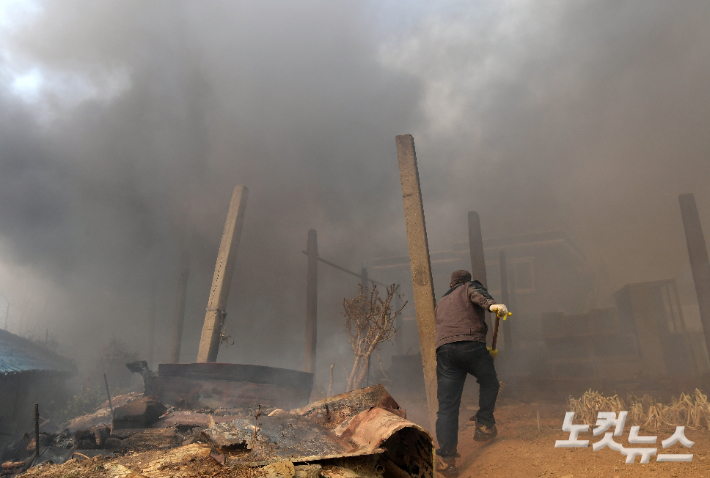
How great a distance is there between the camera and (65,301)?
63.7 feet

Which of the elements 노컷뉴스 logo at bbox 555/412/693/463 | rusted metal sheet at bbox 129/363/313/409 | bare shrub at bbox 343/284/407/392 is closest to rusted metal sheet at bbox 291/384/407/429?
노컷뉴스 logo at bbox 555/412/693/463

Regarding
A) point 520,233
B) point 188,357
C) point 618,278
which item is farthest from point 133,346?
point 618,278

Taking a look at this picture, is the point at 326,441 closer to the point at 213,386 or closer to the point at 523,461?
the point at 523,461

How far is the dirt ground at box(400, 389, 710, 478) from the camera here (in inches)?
113

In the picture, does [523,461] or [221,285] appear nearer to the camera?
[523,461]

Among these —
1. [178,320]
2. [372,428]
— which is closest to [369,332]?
[372,428]

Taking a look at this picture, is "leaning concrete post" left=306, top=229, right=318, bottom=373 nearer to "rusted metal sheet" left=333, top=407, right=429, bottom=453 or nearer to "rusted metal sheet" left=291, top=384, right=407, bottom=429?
"rusted metal sheet" left=291, top=384, right=407, bottom=429

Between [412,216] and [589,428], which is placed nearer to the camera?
[589,428]

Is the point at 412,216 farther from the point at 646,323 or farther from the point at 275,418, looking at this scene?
the point at 646,323

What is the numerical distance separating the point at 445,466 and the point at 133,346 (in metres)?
19.0

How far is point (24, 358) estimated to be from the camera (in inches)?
396

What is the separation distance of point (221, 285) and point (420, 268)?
15.8ft

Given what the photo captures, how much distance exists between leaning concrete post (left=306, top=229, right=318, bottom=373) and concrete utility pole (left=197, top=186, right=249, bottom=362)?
2759mm

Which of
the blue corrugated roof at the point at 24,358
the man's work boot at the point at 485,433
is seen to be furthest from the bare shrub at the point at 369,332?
the blue corrugated roof at the point at 24,358
